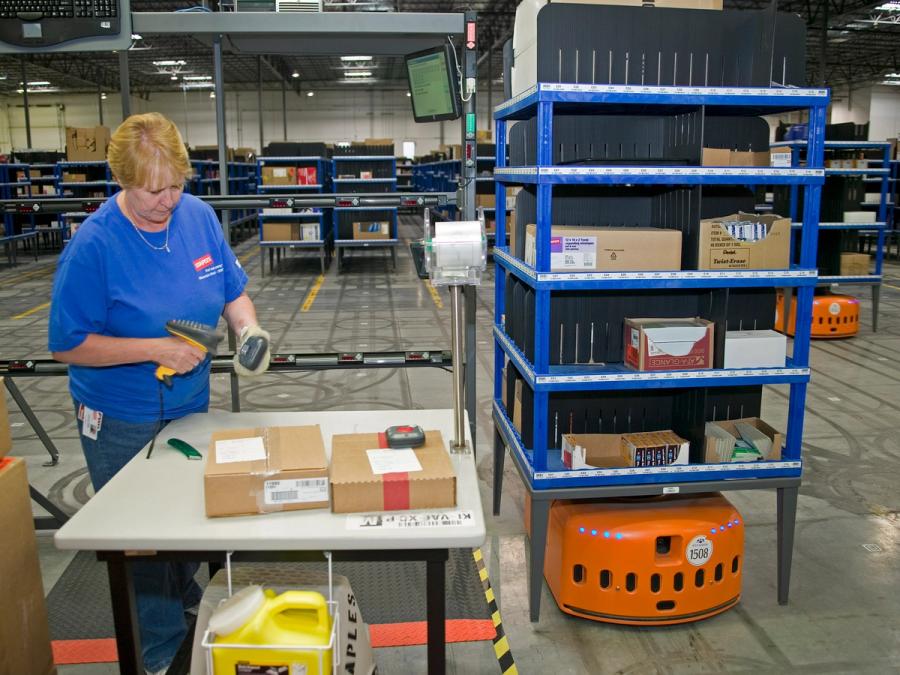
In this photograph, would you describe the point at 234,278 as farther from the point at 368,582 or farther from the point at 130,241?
the point at 368,582

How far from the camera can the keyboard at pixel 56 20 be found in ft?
10.4

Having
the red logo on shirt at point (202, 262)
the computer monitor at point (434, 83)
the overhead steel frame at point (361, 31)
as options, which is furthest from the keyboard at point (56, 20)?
the red logo on shirt at point (202, 262)

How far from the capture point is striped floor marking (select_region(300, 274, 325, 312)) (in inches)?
378

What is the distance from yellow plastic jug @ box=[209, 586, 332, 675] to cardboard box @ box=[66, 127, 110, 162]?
14.3 metres

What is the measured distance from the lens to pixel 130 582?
1798 mm

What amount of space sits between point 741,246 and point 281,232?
1057 cm

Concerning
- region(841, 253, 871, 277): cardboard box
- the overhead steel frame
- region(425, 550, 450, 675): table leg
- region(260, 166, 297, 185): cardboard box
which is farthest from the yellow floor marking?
region(841, 253, 871, 277): cardboard box

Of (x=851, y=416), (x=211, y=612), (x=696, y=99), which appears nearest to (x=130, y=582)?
(x=211, y=612)

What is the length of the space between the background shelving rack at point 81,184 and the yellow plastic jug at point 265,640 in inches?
544

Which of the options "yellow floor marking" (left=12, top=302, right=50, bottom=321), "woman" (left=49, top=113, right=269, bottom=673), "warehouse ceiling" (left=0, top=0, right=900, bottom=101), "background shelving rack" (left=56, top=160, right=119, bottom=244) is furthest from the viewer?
"warehouse ceiling" (left=0, top=0, right=900, bottom=101)

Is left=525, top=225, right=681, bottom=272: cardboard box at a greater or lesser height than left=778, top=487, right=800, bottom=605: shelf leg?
greater

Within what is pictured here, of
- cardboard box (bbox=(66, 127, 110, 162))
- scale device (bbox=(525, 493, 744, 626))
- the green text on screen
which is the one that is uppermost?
cardboard box (bbox=(66, 127, 110, 162))

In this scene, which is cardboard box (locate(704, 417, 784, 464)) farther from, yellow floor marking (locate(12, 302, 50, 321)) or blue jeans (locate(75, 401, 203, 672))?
yellow floor marking (locate(12, 302, 50, 321))

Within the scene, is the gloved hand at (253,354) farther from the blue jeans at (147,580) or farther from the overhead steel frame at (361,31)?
the overhead steel frame at (361,31)
